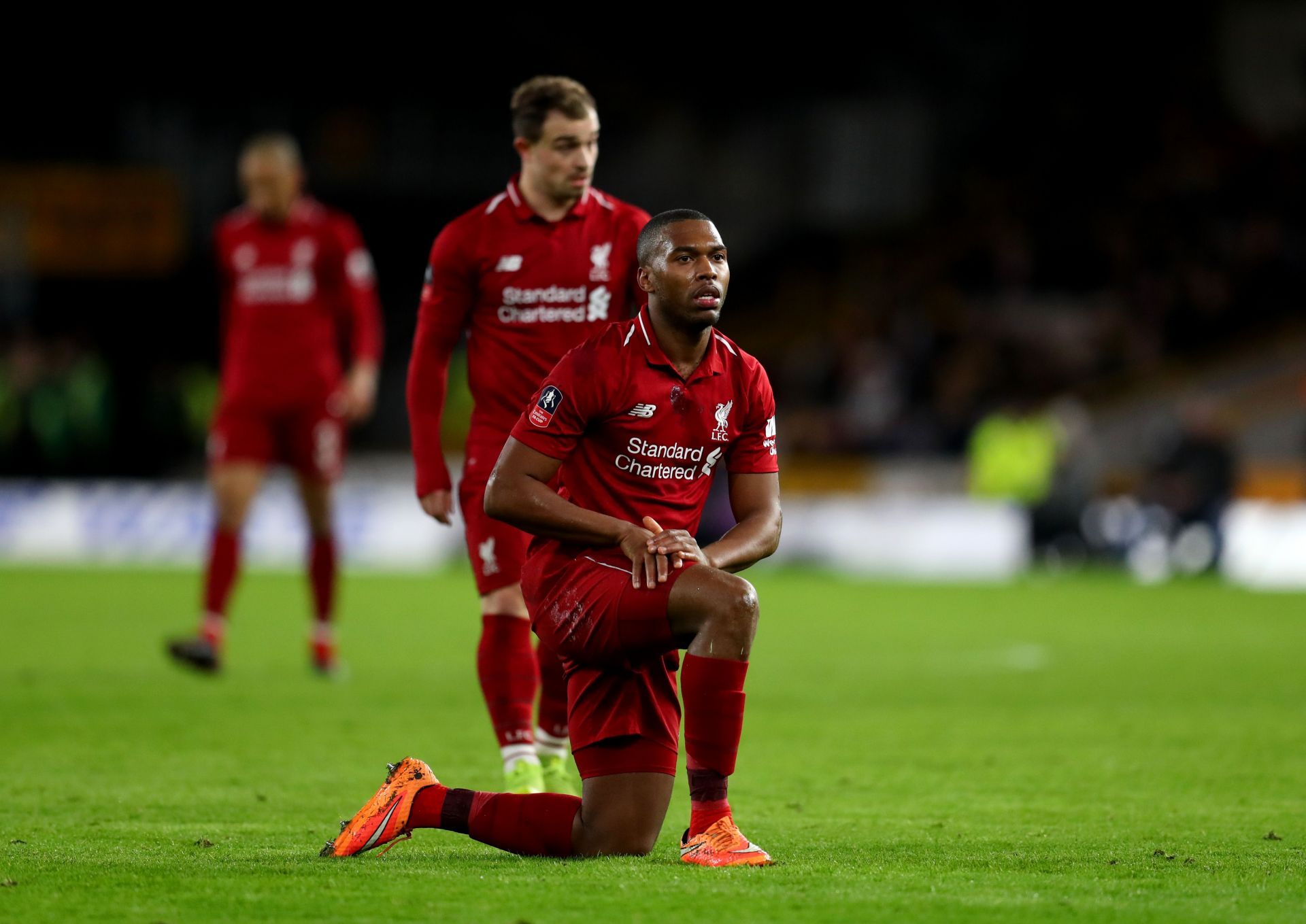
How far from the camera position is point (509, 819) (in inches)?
183

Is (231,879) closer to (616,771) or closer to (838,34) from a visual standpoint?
(616,771)

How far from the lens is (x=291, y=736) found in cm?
732

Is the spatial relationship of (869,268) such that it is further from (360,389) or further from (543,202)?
(543,202)

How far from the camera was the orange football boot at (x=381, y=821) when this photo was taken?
4641 mm

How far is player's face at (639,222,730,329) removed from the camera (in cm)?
465

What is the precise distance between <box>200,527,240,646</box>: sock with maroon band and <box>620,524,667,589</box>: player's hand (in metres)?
5.14

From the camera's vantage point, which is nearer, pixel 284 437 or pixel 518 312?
pixel 518 312

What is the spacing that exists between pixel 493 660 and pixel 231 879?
167 centimetres

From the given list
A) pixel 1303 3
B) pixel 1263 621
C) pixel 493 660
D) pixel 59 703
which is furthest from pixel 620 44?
pixel 493 660

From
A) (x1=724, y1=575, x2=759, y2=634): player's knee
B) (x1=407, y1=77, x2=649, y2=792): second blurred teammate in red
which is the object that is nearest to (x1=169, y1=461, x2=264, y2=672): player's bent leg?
(x1=407, y1=77, x2=649, y2=792): second blurred teammate in red

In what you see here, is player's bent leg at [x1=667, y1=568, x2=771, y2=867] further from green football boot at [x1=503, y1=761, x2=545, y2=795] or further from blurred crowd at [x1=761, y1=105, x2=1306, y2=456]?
blurred crowd at [x1=761, y1=105, x2=1306, y2=456]

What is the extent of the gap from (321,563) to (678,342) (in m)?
5.15

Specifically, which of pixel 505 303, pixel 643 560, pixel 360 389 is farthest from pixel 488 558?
pixel 360 389

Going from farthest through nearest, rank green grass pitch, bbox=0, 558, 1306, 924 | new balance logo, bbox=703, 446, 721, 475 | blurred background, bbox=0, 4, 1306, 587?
blurred background, bbox=0, 4, 1306, 587 < new balance logo, bbox=703, 446, 721, 475 < green grass pitch, bbox=0, 558, 1306, 924
